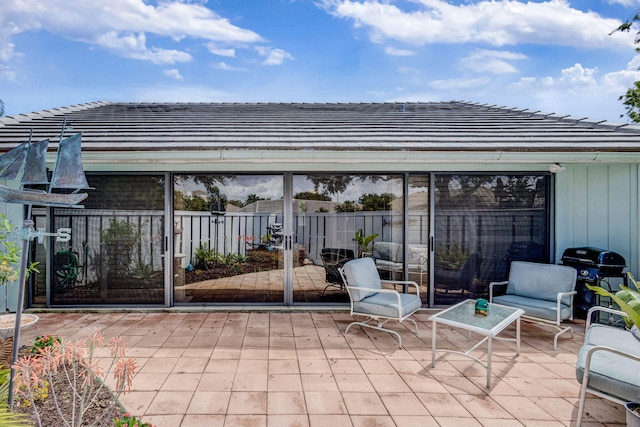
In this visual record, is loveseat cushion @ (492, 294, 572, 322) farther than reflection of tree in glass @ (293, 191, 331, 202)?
No

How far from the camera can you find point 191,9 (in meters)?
6.96

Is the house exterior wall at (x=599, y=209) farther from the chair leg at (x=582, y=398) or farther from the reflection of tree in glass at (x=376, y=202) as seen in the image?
the chair leg at (x=582, y=398)

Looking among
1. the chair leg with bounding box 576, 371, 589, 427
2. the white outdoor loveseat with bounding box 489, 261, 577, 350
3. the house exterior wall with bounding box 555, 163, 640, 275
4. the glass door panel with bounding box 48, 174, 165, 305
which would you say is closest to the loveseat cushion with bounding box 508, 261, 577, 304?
the white outdoor loveseat with bounding box 489, 261, 577, 350

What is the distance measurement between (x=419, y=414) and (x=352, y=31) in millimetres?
8777

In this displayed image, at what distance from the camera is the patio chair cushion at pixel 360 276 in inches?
171

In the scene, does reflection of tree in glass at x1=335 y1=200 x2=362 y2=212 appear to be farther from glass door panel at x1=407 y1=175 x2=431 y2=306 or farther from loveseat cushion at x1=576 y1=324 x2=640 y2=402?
loveseat cushion at x1=576 y1=324 x2=640 y2=402

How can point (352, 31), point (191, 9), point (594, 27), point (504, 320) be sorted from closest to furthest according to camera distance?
point (504, 320)
point (191, 9)
point (352, 31)
point (594, 27)

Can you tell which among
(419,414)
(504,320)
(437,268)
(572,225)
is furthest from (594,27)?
(419,414)

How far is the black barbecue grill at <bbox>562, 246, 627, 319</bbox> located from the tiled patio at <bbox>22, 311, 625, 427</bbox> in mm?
546

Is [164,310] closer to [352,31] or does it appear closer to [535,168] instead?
[535,168]

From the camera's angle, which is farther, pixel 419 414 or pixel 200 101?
pixel 200 101

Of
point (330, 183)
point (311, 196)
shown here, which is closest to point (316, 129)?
point (330, 183)

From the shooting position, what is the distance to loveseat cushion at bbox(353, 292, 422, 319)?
13.3 feet

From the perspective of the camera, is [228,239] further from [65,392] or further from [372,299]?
[65,392]
